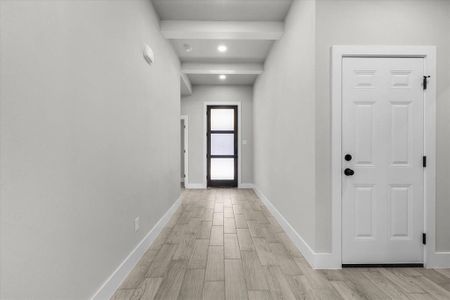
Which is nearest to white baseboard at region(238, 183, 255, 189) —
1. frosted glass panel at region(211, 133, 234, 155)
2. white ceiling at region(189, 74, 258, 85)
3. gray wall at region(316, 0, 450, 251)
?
frosted glass panel at region(211, 133, 234, 155)

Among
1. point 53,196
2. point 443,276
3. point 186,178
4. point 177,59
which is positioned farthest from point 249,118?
point 53,196

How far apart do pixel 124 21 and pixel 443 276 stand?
3.53m

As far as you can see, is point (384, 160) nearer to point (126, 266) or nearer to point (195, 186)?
point (126, 266)

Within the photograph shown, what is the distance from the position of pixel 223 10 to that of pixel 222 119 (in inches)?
148

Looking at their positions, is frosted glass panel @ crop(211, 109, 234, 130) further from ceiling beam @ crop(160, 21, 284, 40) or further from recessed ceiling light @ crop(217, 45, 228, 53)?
ceiling beam @ crop(160, 21, 284, 40)

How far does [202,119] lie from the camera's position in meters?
6.72

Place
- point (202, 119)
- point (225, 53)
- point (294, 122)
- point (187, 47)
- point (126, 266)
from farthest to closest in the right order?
1. point (202, 119)
2. point (225, 53)
3. point (187, 47)
4. point (294, 122)
5. point (126, 266)

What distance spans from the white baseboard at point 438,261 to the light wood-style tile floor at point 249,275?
0.06 metres

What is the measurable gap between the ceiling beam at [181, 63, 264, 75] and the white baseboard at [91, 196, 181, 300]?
9.84 ft

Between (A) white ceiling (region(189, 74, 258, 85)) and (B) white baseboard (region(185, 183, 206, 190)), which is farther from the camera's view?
(B) white baseboard (region(185, 183, 206, 190))

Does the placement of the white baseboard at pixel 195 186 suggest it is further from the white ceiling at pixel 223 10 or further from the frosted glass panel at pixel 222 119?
the white ceiling at pixel 223 10

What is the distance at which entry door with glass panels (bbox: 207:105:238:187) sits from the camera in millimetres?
6809

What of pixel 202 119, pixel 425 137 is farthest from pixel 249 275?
pixel 202 119

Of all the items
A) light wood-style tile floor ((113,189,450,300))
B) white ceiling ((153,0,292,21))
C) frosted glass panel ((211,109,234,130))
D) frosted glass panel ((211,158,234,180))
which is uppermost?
→ white ceiling ((153,0,292,21))
